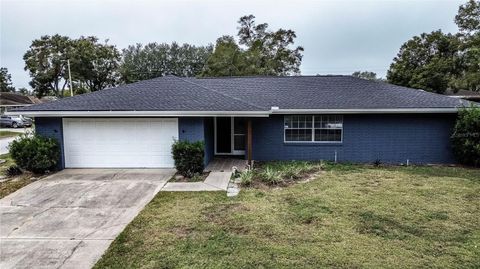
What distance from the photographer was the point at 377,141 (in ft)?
42.0

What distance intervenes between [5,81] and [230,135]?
82.1m

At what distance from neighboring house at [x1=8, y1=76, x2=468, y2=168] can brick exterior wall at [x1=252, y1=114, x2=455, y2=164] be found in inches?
1.5

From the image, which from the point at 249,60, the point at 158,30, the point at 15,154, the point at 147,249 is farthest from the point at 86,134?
the point at 158,30

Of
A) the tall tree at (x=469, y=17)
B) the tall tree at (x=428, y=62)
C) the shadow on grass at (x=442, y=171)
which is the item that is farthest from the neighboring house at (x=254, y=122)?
the tall tree at (x=428, y=62)

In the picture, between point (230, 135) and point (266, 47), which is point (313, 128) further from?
point (266, 47)

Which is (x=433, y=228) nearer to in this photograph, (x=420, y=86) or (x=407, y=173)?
(x=407, y=173)

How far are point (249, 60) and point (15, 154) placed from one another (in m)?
26.6

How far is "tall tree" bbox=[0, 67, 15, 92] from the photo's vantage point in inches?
2846

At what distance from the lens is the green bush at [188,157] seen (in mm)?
10250

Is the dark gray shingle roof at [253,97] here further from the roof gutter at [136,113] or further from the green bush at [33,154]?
the green bush at [33,154]

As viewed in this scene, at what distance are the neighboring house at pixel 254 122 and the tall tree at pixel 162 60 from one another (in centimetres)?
3685

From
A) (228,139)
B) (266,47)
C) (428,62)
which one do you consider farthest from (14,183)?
(428,62)

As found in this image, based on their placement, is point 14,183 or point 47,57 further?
point 47,57

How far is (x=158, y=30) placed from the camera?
4156 centimetres
